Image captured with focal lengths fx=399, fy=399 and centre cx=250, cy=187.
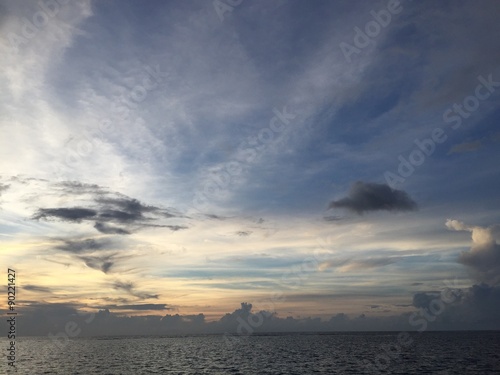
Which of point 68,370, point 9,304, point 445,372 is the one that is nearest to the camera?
point 9,304

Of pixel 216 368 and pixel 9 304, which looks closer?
pixel 9 304

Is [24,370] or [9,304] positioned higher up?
[9,304]

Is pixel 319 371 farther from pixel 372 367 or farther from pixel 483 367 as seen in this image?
pixel 483 367

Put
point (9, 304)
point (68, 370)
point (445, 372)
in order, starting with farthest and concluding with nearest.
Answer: point (68, 370), point (445, 372), point (9, 304)

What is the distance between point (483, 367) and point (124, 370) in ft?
305

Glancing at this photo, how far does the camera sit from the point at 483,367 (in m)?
104

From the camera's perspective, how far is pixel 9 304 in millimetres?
58688

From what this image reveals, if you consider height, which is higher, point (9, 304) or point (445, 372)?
point (9, 304)

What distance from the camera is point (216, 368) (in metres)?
107

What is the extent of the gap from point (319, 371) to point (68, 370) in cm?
6383

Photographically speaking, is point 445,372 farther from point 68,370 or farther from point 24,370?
point 24,370

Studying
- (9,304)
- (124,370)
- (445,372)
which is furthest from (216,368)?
(9,304)

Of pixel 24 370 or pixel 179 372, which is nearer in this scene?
pixel 179 372

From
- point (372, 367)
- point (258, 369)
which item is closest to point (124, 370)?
point (258, 369)
